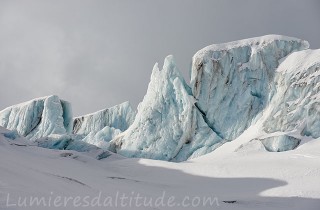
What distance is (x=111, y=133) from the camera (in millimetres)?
61062

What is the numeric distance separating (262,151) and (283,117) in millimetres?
5142

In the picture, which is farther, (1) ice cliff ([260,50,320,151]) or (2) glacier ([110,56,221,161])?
(2) glacier ([110,56,221,161])

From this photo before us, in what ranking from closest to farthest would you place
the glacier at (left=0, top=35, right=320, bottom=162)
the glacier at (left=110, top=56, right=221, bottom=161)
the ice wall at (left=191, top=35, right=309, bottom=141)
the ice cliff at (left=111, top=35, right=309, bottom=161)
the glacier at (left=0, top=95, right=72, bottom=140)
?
the glacier at (left=0, top=35, right=320, bottom=162) < the glacier at (left=110, top=56, right=221, bottom=161) < the ice cliff at (left=111, top=35, right=309, bottom=161) < the ice wall at (left=191, top=35, right=309, bottom=141) < the glacier at (left=0, top=95, right=72, bottom=140)

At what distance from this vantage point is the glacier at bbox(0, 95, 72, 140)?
5703 centimetres

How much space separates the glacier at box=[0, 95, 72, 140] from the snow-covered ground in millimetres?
22469

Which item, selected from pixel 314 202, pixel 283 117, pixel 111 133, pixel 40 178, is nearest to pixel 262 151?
pixel 283 117

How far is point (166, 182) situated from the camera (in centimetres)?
2402

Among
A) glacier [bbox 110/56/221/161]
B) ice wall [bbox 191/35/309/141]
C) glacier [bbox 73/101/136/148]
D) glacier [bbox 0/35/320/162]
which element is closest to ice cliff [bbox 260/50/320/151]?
glacier [bbox 0/35/320/162]

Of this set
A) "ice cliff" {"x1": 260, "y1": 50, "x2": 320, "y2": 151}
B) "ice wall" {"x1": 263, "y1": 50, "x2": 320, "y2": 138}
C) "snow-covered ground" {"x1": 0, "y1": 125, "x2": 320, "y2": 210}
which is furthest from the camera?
"ice wall" {"x1": 263, "y1": 50, "x2": 320, "y2": 138}

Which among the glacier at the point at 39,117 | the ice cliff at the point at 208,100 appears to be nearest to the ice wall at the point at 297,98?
the ice cliff at the point at 208,100

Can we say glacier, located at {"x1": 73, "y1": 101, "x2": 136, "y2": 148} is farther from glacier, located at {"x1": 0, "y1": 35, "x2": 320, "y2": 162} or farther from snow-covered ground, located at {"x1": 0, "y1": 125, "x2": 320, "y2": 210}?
snow-covered ground, located at {"x1": 0, "y1": 125, "x2": 320, "y2": 210}

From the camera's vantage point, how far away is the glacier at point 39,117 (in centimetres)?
5703

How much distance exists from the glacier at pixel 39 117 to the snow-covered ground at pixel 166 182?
2247 centimetres

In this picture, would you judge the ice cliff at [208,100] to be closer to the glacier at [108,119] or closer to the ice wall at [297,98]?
the ice wall at [297,98]
